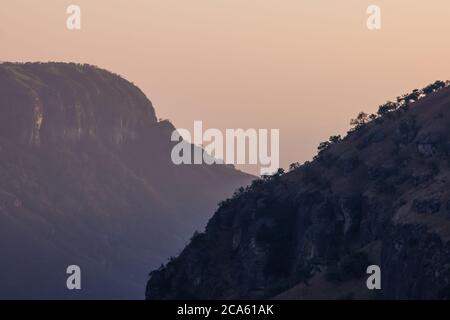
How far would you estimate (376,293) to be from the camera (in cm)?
15388

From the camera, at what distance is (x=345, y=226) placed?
177 m

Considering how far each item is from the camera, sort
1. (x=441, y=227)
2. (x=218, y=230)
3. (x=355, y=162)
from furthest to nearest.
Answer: (x=218, y=230) < (x=355, y=162) < (x=441, y=227)

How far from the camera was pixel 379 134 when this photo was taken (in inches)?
7461

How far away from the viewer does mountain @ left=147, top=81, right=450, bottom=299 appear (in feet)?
491

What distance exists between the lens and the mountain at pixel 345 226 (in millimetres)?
149750

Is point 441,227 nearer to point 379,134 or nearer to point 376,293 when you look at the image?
point 376,293

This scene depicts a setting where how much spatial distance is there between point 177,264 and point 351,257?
41.1 metres
